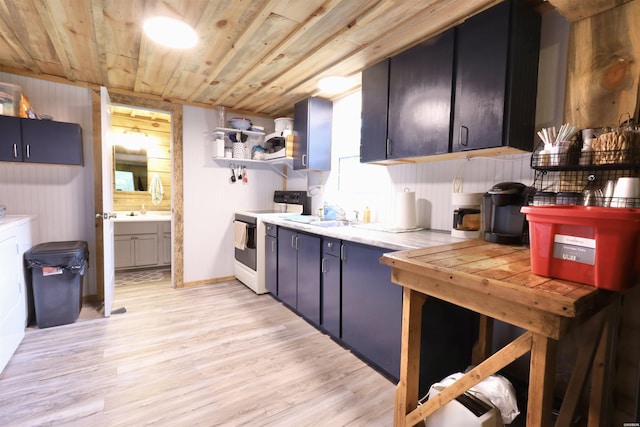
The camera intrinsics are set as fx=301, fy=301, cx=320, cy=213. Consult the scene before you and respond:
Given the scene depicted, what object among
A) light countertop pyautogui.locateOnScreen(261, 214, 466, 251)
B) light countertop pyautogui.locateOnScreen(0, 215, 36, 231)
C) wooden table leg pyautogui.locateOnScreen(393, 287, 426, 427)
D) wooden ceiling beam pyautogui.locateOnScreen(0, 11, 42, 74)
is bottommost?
wooden table leg pyautogui.locateOnScreen(393, 287, 426, 427)

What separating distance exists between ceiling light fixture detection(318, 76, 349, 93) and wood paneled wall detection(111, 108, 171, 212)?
8.78ft

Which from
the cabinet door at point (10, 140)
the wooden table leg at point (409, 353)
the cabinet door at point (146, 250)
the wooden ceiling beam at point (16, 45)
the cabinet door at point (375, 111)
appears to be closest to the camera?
the wooden table leg at point (409, 353)

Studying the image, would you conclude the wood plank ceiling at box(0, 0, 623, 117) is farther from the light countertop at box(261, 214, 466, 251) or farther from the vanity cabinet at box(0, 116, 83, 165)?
the light countertop at box(261, 214, 466, 251)

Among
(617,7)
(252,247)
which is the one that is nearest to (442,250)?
(617,7)

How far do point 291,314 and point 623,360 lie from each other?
7.63 ft

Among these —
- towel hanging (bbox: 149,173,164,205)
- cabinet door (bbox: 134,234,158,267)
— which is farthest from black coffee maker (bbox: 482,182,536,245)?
towel hanging (bbox: 149,173,164,205)

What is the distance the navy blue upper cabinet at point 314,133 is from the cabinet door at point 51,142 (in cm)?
213

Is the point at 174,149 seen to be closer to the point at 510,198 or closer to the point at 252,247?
the point at 252,247

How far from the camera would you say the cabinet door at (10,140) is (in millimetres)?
2500

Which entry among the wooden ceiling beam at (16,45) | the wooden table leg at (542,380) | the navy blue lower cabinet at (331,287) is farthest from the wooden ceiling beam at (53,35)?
the wooden table leg at (542,380)

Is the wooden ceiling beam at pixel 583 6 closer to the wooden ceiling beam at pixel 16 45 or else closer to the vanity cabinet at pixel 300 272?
the vanity cabinet at pixel 300 272

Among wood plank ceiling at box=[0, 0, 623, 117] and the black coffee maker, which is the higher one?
wood plank ceiling at box=[0, 0, 623, 117]

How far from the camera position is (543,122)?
1.73 metres

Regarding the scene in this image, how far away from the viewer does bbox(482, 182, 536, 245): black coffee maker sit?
1.57 meters
